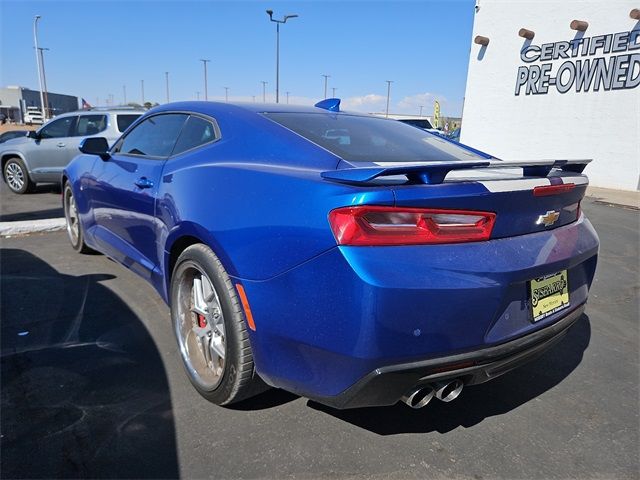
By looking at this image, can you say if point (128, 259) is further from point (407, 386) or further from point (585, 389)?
point (585, 389)

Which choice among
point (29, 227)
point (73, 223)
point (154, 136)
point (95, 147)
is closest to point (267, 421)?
point (154, 136)

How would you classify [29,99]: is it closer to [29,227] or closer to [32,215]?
[32,215]

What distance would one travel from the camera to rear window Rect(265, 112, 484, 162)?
95.0 inches

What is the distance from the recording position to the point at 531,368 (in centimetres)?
300

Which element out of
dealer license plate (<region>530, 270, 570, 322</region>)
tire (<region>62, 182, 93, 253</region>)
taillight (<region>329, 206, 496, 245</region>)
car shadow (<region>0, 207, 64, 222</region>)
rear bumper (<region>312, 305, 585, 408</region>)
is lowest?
car shadow (<region>0, 207, 64, 222</region>)

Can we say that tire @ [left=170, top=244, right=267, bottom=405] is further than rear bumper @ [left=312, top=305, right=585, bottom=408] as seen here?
Yes

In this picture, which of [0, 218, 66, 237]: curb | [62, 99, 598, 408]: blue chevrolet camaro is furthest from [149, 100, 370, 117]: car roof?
[0, 218, 66, 237]: curb

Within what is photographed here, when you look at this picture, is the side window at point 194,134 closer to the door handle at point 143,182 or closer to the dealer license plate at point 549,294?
the door handle at point 143,182

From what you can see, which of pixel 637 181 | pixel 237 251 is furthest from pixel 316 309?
pixel 637 181

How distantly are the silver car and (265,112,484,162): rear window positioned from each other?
749 cm

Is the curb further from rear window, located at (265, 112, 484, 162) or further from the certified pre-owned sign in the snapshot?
the certified pre-owned sign

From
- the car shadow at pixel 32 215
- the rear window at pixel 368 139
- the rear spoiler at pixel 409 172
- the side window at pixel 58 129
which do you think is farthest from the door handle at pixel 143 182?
the side window at pixel 58 129

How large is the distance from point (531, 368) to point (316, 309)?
1881 millimetres

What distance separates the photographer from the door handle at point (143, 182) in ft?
10.1
